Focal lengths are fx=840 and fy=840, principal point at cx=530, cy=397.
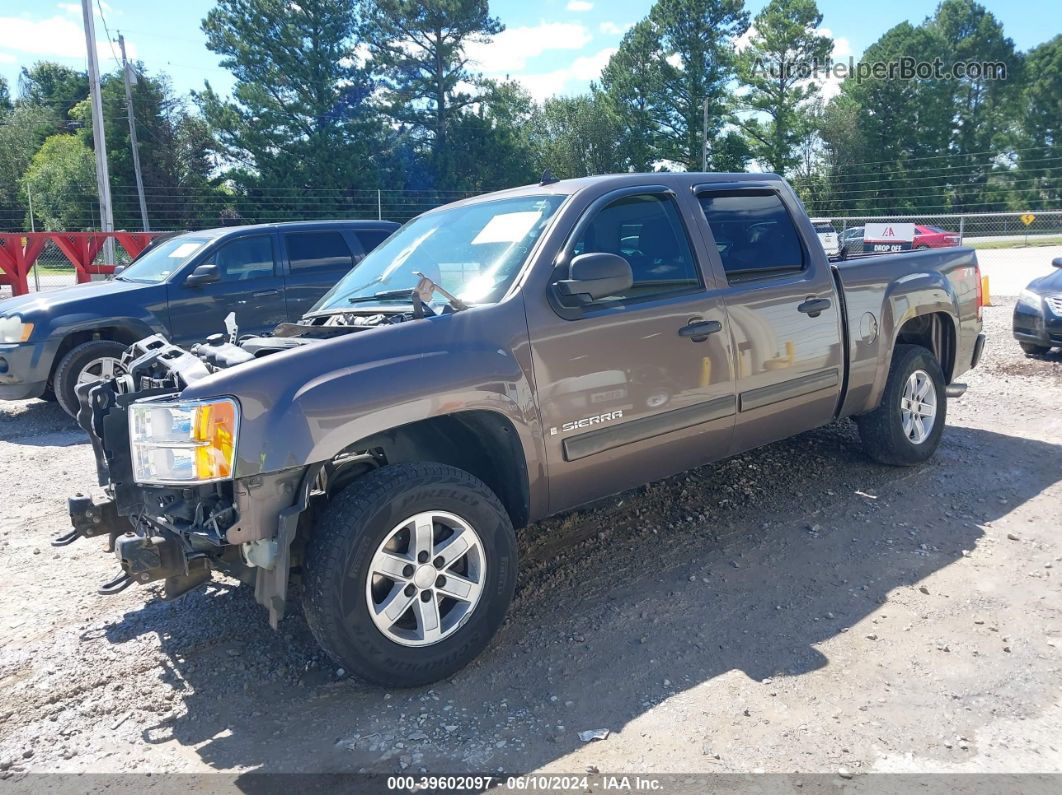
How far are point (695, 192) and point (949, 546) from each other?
7.79 ft

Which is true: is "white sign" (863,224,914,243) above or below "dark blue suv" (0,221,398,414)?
above

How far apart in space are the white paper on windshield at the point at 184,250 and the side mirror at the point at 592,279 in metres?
6.10

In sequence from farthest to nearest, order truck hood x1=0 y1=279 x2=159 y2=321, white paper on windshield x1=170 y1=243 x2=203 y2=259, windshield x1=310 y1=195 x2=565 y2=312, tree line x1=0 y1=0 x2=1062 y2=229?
tree line x1=0 y1=0 x2=1062 y2=229
white paper on windshield x1=170 y1=243 x2=203 y2=259
truck hood x1=0 y1=279 x2=159 y2=321
windshield x1=310 y1=195 x2=565 y2=312

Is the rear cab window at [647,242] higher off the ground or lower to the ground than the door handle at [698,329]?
higher

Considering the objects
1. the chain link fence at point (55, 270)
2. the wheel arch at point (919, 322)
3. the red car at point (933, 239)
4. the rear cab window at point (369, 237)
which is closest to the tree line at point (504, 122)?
the chain link fence at point (55, 270)

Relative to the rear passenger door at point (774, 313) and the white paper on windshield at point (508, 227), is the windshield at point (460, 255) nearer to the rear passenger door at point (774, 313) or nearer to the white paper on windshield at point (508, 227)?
the white paper on windshield at point (508, 227)

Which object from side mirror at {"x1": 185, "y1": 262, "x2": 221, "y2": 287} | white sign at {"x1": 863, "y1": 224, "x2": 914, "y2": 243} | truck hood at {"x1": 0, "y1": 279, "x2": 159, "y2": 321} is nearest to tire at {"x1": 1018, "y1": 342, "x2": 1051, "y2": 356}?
side mirror at {"x1": 185, "y1": 262, "x2": 221, "y2": 287}

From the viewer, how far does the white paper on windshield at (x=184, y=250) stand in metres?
8.63

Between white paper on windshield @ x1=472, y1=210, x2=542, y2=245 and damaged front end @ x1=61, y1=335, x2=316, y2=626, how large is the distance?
1.33m

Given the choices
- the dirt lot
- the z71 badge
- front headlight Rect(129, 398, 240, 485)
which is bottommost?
the dirt lot

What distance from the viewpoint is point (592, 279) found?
145 inches

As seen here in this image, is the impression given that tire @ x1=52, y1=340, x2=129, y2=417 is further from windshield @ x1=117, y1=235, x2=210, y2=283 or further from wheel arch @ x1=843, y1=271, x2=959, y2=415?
wheel arch @ x1=843, y1=271, x2=959, y2=415

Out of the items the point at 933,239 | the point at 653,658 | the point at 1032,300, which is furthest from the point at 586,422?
the point at 933,239

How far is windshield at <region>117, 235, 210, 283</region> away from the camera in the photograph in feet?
28.0
